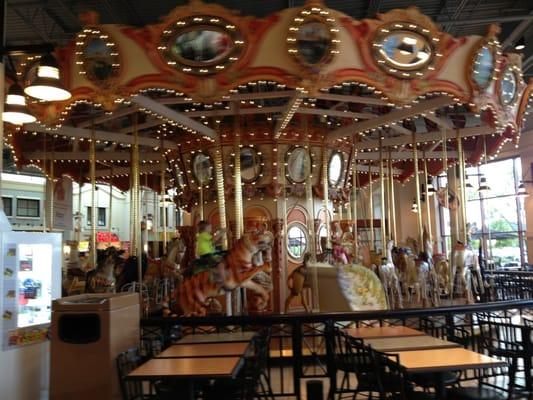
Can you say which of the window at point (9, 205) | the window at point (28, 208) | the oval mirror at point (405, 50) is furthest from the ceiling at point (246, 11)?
the window at point (28, 208)

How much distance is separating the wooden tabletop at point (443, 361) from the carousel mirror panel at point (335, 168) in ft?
20.5

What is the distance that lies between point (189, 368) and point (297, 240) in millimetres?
6130

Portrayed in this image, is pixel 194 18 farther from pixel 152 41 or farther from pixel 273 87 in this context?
pixel 273 87

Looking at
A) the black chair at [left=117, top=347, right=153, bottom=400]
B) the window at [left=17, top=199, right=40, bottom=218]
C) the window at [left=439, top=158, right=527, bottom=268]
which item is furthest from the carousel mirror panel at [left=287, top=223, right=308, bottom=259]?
the window at [left=17, top=199, right=40, bottom=218]

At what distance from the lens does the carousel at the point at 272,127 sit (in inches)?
243

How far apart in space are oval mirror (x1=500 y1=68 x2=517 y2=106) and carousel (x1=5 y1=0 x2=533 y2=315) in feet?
0.10

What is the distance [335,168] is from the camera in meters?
10.3

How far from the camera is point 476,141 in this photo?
12000 mm

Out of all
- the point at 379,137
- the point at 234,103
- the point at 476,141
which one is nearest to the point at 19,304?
the point at 234,103

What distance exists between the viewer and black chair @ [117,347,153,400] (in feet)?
12.9

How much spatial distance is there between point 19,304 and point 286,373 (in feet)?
10.6

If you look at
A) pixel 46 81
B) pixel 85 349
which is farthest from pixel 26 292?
pixel 46 81

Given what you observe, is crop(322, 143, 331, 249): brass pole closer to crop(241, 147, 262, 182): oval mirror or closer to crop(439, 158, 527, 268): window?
crop(241, 147, 262, 182): oval mirror

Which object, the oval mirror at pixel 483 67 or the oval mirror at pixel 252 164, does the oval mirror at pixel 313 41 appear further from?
the oval mirror at pixel 252 164
